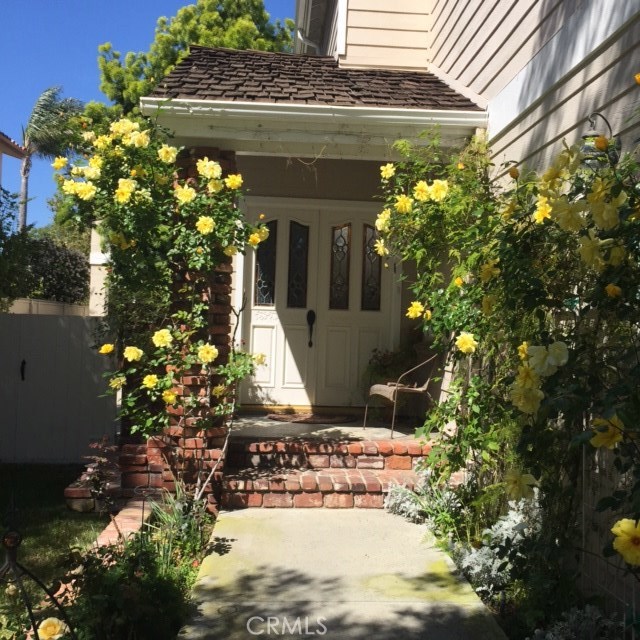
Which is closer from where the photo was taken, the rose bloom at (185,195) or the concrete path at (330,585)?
the concrete path at (330,585)

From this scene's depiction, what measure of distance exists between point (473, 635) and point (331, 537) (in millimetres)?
1578

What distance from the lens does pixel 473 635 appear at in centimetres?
358

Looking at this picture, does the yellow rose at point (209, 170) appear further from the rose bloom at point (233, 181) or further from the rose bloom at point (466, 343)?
the rose bloom at point (466, 343)

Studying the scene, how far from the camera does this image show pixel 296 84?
6.60m

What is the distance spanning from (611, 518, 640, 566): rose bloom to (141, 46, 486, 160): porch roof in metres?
4.40

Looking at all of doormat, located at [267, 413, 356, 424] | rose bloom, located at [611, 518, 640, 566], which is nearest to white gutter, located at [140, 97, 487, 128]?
doormat, located at [267, 413, 356, 424]

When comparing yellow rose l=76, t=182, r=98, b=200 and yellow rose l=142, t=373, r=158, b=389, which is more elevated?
yellow rose l=76, t=182, r=98, b=200

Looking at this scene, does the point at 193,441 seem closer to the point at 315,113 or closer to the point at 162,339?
the point at 162,339

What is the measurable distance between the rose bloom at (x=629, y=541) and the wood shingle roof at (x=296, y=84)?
180 inches

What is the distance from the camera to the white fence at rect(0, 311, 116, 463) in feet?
26.8

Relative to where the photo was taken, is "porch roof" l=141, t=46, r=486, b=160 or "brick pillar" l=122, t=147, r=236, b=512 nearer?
"brick pillar" l=122, t=147, r=236, b=512

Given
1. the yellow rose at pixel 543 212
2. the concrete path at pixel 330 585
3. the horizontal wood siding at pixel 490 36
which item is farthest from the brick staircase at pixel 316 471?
the horizontal wood siding at pixel 490 36

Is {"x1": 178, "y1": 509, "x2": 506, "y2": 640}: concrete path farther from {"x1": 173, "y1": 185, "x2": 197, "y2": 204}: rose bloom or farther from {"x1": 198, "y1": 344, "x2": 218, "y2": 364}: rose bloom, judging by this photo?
{"x1": 173, "y1": 185, "x2": 197, "y2": 204}: rose bloom

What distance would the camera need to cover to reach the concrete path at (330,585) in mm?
3648
